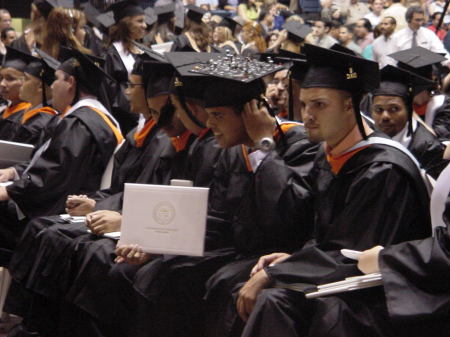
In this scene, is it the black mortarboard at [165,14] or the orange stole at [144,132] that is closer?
the orange stole at [144,132]

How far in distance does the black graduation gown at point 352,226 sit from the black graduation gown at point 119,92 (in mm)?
4225

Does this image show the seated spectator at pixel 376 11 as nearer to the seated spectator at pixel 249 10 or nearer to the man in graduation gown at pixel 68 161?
the seated spectator at pixel 249 10

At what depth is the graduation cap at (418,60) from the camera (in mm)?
6152

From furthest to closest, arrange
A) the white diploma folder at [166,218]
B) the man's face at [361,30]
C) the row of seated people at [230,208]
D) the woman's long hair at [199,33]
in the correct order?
the man's face at [361,30] < the woman's long hair at [199,33] < the white diploma folder at [166,218] < the row of seated people at [230,208]

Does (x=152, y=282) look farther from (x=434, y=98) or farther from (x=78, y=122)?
(x=434, y=98)

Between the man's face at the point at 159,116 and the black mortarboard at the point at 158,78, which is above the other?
the black mortarboard at the point at 158,78

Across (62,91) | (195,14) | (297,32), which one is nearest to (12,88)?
(62,91)

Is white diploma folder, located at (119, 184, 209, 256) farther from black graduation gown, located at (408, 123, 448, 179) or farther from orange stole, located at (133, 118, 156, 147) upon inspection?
black graduation gown, located at (408, 123, 448, 179)

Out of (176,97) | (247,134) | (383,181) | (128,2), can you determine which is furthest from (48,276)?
(128,2)

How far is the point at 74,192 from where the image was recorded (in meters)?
5.98

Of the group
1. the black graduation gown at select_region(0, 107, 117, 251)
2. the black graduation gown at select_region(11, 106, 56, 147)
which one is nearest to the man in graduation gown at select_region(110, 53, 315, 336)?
the black graduation gown at select_region(0, 107, 117, 251)

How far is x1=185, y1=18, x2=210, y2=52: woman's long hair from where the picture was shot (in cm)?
979

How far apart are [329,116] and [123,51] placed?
5012 millimetres

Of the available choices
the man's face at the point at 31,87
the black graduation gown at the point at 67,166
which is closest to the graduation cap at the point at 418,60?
the black graduation gown at the point at 67,166
